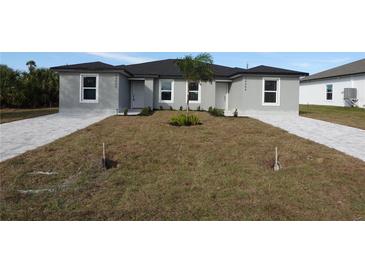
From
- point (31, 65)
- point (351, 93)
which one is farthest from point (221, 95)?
point (31, 65)

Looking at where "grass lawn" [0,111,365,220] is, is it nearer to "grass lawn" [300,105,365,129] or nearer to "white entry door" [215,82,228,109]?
"grass lawn" [300,105,365,129]

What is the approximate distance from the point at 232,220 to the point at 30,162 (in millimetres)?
4716

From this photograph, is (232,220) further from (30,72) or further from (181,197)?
(30,72)

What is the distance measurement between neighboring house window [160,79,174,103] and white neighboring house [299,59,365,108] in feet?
47.7

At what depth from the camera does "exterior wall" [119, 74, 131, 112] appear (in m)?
20.5

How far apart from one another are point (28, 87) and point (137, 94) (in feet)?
25.3

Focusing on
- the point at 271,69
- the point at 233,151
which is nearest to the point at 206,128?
the point at 233,151

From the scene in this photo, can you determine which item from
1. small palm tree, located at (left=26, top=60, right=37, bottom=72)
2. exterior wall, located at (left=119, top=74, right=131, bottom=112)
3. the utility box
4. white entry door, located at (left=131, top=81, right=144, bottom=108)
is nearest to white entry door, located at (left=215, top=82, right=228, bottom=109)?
white entry door, located at (left=131, top=81, right=144, bottom=108)

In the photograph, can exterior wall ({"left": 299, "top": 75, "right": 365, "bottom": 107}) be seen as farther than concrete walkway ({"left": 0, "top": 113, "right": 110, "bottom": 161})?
Yes

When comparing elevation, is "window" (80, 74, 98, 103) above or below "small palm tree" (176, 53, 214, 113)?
below

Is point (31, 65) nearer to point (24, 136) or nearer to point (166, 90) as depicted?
point (166, 90)

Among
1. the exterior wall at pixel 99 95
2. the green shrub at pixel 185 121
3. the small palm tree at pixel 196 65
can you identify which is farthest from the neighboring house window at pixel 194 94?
the green shrub at pixel 185 121

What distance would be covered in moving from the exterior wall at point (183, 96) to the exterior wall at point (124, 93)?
180 centimetres

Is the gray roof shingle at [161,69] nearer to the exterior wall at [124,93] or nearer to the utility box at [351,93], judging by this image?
the exterior wall at [124,93]
